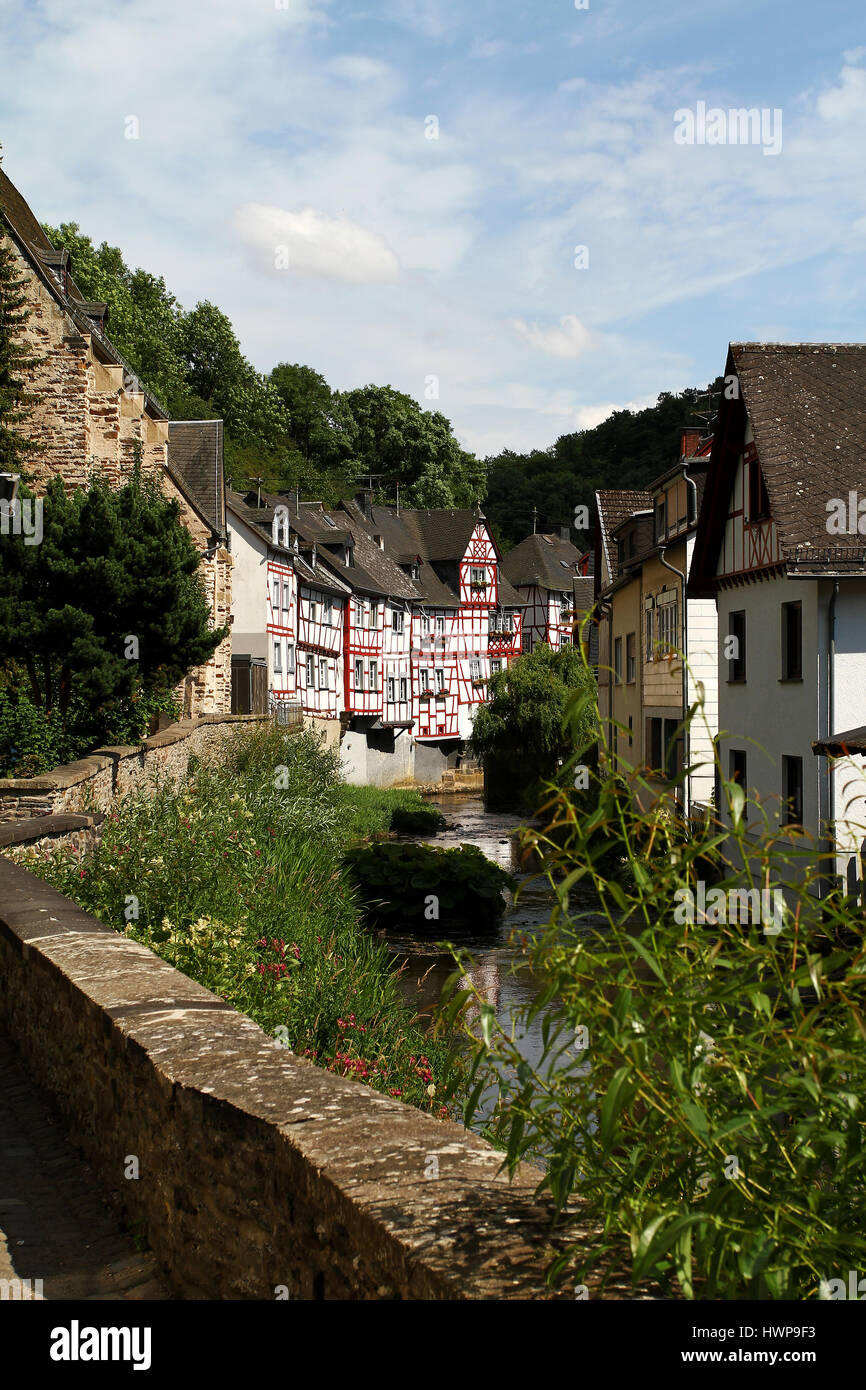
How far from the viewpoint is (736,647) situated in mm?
20656

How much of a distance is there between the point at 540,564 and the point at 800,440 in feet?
178

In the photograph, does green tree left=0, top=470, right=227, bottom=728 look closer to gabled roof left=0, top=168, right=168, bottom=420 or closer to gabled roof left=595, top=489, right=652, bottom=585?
gabled roof left=0, top=168, right=168, bottom=420

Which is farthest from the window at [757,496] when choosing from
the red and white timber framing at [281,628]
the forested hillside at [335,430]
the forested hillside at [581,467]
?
the forested hillside at [581,467]

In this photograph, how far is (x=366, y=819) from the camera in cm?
3519

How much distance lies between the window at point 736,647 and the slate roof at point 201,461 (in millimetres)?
15441

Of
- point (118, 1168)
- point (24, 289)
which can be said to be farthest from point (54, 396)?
point (118, 1168)

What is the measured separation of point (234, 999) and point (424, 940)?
52.6 feet

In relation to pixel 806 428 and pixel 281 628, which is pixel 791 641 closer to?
pixel 806 428

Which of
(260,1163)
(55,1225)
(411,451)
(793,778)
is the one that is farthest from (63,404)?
(411,451)

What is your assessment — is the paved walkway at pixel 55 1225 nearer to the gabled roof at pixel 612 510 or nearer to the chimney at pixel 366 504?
the gabled roof at pixel 612 510

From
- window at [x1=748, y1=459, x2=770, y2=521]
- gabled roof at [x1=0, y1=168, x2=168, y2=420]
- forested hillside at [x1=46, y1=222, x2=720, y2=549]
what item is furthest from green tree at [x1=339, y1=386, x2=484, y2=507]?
window at [x1=748, y1=459, x2=770, y2=521]

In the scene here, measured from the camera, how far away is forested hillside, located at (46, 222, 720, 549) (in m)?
58.1

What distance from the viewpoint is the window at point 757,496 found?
18844 millimetres
